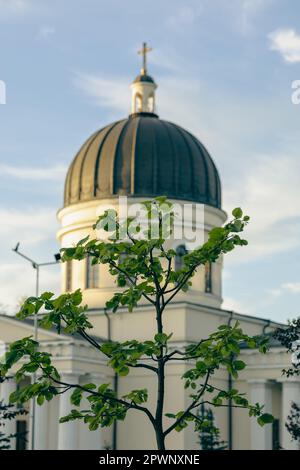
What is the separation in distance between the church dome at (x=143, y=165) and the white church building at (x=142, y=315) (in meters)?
0.05

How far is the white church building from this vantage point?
1953 inches

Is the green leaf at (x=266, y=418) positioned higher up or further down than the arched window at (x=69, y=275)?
further down

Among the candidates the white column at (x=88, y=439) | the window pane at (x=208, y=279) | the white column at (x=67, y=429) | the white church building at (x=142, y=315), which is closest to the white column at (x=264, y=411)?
the white church building at (x=142, y=315)

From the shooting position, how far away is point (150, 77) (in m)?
60.2

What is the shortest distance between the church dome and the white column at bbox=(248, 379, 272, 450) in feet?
33.6

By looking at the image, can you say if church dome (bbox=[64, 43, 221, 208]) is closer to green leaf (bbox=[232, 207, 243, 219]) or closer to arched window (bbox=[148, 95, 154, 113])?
arched window (bbox=[148, 95, 154, 113])

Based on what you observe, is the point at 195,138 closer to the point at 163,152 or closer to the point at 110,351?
the point at 163,152

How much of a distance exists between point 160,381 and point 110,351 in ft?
3.48

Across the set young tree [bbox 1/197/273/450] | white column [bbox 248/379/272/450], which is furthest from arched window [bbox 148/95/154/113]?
young tree [bbox 1/197/273/450]

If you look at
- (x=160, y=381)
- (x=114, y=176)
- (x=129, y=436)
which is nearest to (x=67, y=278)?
(x=114, y=176)

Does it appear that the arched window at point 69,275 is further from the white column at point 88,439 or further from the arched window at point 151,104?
the arched window at point 151,104

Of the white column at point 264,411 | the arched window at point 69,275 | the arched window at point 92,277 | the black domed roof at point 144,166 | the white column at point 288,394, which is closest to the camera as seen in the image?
the white column at point 288,394

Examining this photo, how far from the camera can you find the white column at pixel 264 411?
50344 millimetres
